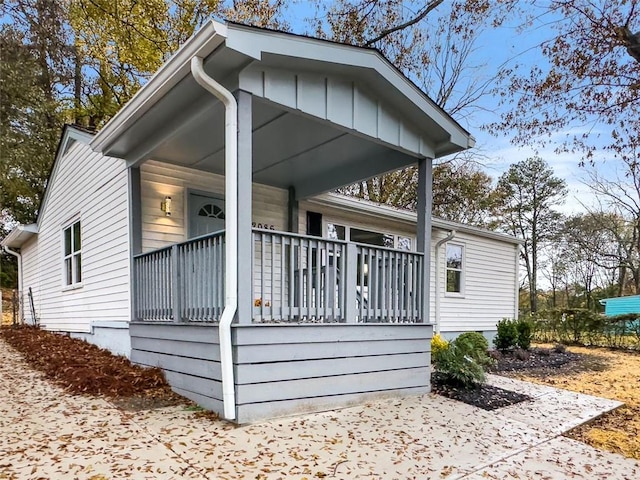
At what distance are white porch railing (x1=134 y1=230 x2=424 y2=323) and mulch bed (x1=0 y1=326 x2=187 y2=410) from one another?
72cm

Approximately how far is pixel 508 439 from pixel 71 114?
18.9 metres

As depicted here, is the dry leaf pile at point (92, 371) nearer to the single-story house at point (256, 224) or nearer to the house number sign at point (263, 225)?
the single-story house at point (256, 224)

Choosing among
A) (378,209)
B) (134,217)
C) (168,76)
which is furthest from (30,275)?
(168,76)

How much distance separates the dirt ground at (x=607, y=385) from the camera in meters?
4.12

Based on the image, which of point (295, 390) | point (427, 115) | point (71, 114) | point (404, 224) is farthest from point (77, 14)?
point (295, 390)

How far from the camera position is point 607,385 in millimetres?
6699

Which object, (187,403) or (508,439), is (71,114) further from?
(508,439)

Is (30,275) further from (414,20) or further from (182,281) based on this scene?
(414,20)

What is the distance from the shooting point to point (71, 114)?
56.1 feet

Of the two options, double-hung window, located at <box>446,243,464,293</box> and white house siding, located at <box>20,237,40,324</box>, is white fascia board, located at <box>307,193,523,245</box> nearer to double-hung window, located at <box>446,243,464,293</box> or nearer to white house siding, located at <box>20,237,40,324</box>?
double-hung window, located at <box>446,243,464,293</box>

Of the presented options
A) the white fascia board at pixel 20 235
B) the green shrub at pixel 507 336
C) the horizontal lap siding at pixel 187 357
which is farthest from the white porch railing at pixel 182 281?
the green shrub at pixel 507 336

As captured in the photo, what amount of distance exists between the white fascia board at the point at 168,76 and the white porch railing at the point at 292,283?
1541mm

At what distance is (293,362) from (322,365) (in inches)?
14.9

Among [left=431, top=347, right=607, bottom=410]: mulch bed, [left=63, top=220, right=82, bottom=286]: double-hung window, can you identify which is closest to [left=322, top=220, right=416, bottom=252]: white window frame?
[left=431, top=347, right=607, bottom=410]: mulch bed
